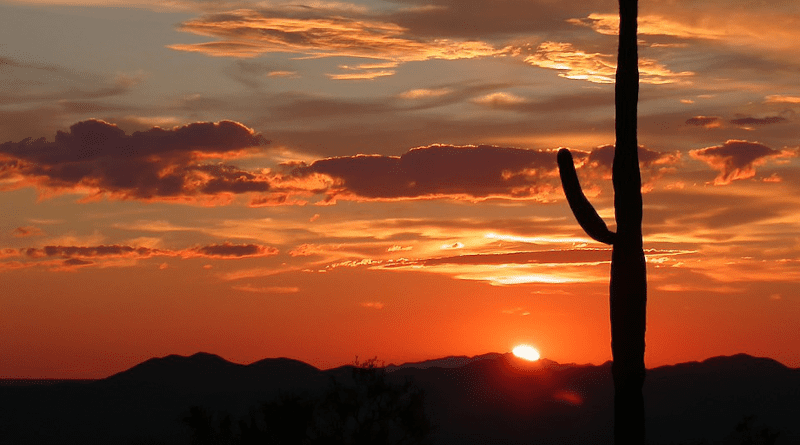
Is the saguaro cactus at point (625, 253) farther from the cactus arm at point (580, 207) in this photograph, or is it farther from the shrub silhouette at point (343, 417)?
the shrub silhouette at point (343, 417)

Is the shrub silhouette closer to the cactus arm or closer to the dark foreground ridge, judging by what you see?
the cactus arm

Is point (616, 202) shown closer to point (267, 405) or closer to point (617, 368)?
point (617, 368)

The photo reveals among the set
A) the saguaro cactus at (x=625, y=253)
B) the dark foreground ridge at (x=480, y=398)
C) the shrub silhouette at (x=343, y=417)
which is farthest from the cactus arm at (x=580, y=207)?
the dark foreground ridge at (x=480, y=398)

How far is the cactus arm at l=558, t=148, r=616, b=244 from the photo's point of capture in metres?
18.6

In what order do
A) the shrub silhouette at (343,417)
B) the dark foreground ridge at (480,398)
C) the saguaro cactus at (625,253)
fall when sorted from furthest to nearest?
the dark foreground ridge at (480,398), the shrub silhouette at (343,417), the saguaro cactus at (625,253)

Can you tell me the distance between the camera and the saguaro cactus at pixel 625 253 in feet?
60.4

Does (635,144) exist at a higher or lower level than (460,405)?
higher

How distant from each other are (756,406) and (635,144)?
14770 centimetres

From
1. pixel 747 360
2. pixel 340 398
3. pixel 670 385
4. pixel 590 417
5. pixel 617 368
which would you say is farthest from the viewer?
pixel 747 360

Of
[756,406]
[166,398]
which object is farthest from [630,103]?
[166,398]

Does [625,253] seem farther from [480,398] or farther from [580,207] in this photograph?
[480,398]

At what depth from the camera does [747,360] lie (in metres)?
178

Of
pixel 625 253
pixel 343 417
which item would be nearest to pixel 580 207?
pixel 625 253

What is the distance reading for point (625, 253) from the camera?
1850 cm
